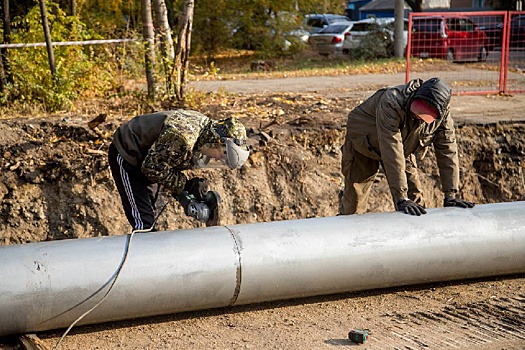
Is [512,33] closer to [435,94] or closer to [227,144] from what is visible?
[435,94]

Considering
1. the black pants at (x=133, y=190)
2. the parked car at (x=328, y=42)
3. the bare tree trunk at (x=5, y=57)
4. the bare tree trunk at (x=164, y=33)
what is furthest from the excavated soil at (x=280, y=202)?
the parked car at (x=328, y=42)

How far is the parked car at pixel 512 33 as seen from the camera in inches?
599

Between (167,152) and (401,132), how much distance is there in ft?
6.39

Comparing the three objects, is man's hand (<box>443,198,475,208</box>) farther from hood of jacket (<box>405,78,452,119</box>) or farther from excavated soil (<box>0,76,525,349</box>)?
hood of jacket (<box>405,78,452,119</box>)

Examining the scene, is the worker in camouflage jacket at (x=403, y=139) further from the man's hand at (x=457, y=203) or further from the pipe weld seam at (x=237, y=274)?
the pipe weld seam at (x=237, y=274)

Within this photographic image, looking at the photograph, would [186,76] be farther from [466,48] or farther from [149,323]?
[466,48]

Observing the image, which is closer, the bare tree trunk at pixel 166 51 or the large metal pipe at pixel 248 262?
the large metal pipe at pixel 248 262

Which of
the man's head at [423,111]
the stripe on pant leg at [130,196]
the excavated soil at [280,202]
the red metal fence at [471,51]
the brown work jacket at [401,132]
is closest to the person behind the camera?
the excavated soil at [280,202]

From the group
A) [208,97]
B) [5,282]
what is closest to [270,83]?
[208,97]

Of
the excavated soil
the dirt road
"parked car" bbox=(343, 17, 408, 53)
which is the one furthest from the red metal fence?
"parked car" bbox=(343, 17, 408, 53)

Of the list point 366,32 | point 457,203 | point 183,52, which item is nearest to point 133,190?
point 457,203

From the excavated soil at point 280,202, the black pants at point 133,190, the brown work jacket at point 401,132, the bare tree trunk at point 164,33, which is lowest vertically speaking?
the excavated soil at point 280,202

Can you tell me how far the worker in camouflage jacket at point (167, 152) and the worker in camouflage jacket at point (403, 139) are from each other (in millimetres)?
1217

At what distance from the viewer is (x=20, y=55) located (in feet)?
35.5
